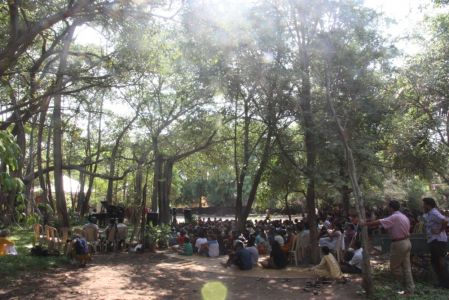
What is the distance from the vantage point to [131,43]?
1089cm

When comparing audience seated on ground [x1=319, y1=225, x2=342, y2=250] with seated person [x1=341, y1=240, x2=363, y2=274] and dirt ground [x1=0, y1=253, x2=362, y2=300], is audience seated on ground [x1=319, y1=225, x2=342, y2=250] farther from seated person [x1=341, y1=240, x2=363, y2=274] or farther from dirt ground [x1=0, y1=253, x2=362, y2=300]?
seated person [x1=341, y1=240, x2=363, y2=274]

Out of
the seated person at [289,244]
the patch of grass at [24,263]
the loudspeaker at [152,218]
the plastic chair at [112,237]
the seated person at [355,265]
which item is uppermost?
the loudspeaker at [152,218]

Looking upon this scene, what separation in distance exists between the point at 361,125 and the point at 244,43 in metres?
3.68

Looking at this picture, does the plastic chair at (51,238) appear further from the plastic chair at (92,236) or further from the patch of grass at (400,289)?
the patch of grass at (400,289)

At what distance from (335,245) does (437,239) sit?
4367mm

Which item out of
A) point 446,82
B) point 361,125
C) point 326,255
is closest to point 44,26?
point 326,255

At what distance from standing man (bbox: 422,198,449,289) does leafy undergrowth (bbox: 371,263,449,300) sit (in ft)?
0.93

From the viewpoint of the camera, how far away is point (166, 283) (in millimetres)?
9797

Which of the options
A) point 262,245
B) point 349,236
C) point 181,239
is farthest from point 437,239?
point 181,239

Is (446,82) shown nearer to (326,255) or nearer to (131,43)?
(326,255)

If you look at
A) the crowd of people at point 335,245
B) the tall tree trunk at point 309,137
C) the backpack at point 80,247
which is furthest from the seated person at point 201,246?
the backpack at point 80,247

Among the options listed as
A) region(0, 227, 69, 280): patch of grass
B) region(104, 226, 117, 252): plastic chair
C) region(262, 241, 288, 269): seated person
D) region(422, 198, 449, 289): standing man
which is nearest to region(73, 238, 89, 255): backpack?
region(0, 227, 69, 280): patch of grass

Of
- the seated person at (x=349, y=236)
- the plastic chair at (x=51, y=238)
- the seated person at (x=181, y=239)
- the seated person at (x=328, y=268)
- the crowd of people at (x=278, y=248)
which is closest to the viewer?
the seated person at (x=328, y=268)

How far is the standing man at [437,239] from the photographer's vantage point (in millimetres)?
7902
